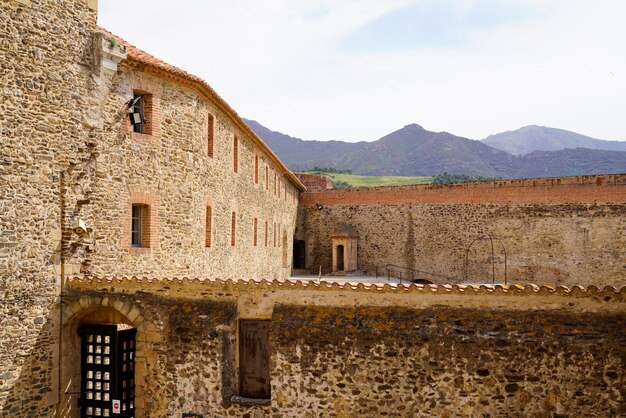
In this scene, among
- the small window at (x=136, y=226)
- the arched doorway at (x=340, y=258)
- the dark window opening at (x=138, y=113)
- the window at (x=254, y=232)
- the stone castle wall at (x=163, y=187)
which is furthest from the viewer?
the arched doorway at (x=340, y=258)

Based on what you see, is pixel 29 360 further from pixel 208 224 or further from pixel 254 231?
pixel 254 231

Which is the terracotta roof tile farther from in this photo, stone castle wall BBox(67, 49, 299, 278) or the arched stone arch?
Answer: stone castle wall BBox(67, 49, 299, 278)

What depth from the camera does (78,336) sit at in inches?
438

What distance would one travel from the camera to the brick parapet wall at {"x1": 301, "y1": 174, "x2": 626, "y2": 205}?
2480 centimetres

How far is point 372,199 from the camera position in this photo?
103ft

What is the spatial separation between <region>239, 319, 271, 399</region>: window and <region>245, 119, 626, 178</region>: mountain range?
117m

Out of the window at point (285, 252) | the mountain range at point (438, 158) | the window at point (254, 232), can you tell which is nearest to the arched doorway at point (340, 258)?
the window at point (285, 252)

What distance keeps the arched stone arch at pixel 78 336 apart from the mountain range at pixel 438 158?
11768 centimetres

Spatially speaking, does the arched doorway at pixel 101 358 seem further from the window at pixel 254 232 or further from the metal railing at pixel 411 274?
the metal railing at pixel 411 274

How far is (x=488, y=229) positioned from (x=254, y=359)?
66.5 ft

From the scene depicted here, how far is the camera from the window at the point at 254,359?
998 centimetres

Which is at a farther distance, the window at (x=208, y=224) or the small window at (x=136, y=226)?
the window at (x=208, y=224)

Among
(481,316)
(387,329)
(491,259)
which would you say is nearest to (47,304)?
(387,329)

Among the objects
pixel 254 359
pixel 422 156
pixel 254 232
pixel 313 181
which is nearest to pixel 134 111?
pixel 254 359
